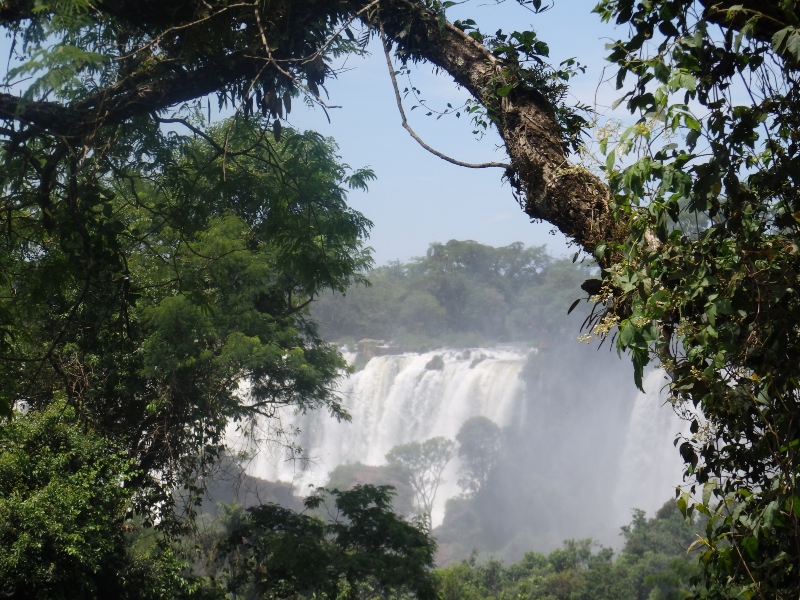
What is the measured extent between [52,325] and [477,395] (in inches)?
540

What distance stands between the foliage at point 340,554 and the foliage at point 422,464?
11.3 meters

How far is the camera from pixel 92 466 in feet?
13.7

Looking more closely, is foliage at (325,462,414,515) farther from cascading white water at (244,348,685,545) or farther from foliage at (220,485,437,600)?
foliage at (220,485,437,600)

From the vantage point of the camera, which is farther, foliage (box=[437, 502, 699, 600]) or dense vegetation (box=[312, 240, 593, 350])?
dense vegetation (box=[312, 240, 593, 350])

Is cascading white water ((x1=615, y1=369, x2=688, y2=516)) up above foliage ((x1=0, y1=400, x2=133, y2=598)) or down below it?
above

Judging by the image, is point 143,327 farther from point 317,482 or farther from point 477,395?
point 317,482

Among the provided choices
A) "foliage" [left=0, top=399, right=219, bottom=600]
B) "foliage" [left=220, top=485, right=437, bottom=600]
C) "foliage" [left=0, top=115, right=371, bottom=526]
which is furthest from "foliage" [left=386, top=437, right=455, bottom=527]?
"foliage" [left=0, top=399, right=219, bottom=600]

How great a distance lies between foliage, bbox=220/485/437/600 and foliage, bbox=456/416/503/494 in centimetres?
1134

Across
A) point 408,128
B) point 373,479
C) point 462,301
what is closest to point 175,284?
point 408,128

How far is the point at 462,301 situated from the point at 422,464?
7093mm

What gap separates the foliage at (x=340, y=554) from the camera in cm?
511

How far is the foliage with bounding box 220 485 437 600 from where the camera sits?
16.8 ft

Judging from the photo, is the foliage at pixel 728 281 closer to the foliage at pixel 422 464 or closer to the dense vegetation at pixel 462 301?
the foliage at pixel 422 464

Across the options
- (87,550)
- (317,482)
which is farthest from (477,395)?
(87,550)
